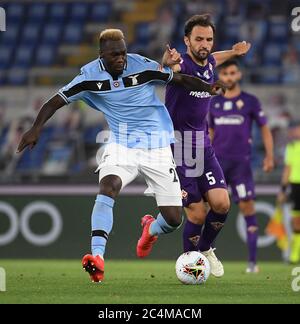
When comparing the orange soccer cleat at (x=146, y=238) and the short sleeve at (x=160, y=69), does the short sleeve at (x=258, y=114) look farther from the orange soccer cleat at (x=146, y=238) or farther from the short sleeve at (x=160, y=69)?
the short sleeve at (x=160, y=69)

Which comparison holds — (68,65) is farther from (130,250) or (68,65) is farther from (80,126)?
(130,250)

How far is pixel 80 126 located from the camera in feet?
58.0

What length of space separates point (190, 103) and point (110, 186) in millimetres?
1543

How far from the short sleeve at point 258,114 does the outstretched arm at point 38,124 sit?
4463mm

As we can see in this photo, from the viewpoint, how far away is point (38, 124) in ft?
27.5

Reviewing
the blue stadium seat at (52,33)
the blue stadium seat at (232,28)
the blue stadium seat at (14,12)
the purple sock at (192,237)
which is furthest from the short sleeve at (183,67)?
the blue stadium seat at (14,12)

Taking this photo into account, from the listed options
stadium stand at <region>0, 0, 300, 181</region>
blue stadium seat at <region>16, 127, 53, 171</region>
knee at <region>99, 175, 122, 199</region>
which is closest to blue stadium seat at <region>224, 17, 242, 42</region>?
stadium stand at <region>0, 0, 300, 181</region>

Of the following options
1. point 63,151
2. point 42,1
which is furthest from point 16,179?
point 42,1

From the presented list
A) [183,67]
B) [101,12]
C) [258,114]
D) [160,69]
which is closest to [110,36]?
[160,69]

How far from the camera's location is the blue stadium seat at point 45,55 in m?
20.5

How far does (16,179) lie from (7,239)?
1.19m

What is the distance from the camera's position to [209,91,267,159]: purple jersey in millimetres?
12484

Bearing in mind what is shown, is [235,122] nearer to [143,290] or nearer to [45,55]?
[143,290]

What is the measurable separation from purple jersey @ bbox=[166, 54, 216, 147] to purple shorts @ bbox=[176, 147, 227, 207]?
0.17 metres
